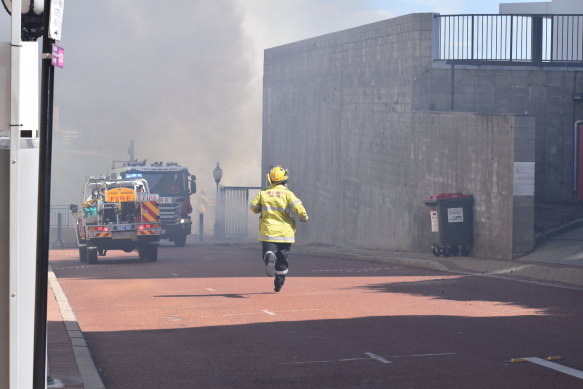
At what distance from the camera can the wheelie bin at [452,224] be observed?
2039cm

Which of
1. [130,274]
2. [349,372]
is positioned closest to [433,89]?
[130,274]

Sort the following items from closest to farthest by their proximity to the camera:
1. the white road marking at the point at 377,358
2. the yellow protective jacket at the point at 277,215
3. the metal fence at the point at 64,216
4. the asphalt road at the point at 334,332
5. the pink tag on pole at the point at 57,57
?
the pink tag on pole at the point at 57,57 → the asphalt road at the point at 334,332 → the white road marking at the point at 377,358 → the yellow protective jacket at the point at 277,215 → the metal fence at the point at 64,216

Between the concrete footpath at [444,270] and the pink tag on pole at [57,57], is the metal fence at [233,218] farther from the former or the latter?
the pink tag on pole at [57,57]

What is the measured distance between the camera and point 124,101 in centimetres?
6700

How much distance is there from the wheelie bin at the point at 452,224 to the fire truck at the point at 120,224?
708cm

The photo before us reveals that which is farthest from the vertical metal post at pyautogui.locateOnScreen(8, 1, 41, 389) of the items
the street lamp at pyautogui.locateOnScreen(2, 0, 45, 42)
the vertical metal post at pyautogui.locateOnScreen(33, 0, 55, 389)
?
the street lamp at pyautogui.locateOnScreen(2, 0, 45, 42)

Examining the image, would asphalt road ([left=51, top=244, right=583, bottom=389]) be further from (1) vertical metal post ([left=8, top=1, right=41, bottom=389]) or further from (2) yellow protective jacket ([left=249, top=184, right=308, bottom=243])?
(1) vertical metal post ([left=8, top=1, right=41, bottom=389])

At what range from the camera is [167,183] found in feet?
114

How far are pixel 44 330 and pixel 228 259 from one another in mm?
19276

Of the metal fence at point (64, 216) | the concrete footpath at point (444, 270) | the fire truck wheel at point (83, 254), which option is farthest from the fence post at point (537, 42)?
the metal fence at point (64, 216)

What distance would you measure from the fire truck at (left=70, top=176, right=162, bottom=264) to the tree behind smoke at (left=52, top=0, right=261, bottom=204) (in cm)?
4086

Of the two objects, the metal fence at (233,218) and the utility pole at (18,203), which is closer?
the utility pole at (18,203)

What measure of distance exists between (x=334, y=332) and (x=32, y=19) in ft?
20.0

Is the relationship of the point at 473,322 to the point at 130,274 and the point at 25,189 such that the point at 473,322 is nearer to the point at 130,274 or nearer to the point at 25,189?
the point at 25,189
